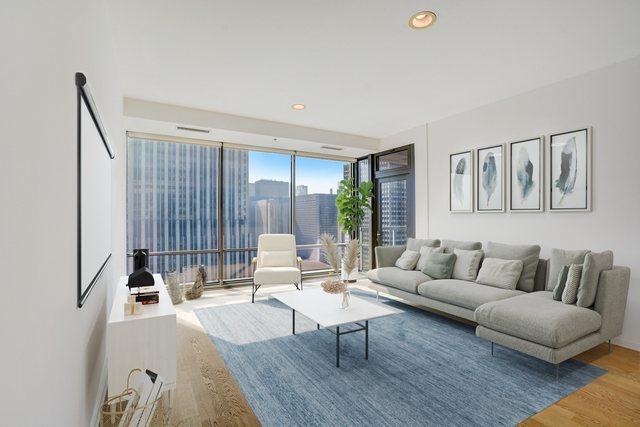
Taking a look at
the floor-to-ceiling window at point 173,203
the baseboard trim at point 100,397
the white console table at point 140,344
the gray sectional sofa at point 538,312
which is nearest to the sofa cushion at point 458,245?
the gray sectional sofa at point 538,312

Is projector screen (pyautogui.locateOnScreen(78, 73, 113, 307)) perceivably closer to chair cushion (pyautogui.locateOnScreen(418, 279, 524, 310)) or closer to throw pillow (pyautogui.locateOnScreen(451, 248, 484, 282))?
chair cushion (pyautogui.locateOnScreen(418, 279, 524, 310))

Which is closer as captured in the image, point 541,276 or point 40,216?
point 40,216

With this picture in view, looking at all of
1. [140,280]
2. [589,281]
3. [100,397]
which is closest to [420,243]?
[589,281]

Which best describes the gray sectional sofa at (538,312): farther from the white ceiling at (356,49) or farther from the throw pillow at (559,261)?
the white ceiling at (356,49)

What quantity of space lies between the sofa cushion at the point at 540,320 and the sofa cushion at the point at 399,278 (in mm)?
1146

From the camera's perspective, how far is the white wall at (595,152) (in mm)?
3170

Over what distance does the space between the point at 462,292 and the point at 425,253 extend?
115 cm

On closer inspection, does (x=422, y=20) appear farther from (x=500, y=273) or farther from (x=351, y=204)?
(x=351, y=204)

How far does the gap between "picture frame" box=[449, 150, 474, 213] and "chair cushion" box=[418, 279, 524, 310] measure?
1298 millimetres

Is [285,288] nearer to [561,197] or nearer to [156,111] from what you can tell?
[156,111]

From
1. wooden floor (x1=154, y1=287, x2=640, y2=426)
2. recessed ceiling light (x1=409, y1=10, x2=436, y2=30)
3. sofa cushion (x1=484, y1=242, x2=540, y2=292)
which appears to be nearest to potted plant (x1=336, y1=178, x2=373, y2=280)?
sofa cushion (x1=484, y1=242, x2=540, y2=292)

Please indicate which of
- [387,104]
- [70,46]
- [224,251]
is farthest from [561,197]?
[224,251]

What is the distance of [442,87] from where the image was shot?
12.8 feet

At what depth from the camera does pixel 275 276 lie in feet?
15.5
